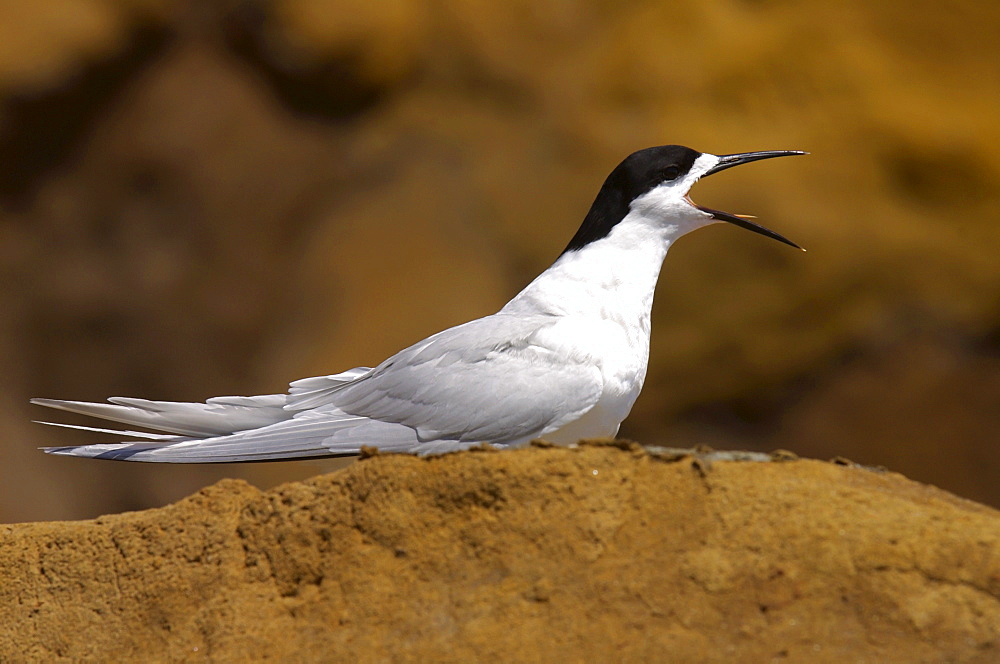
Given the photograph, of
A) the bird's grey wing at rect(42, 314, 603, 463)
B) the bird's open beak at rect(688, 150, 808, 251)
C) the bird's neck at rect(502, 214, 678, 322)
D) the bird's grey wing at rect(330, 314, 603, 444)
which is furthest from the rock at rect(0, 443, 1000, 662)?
the bird's open beak at rect(688, 150, 808, 251)

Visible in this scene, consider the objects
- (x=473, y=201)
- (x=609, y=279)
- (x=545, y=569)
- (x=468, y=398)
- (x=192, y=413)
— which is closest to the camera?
(x=545, y=569)

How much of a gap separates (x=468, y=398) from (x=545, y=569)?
4.54 ft

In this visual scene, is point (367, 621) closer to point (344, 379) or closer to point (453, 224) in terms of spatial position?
point (344, 379)

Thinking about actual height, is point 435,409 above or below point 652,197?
below

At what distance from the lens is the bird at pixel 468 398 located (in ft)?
12.7

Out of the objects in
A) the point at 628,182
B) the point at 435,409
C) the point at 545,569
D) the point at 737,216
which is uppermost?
the point at 628,182

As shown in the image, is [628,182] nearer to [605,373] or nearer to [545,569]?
[605,373]

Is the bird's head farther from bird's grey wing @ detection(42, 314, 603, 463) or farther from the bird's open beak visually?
bird's grey wing @ detection(42, 314, 603, 463)

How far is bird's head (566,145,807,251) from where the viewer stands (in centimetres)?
468

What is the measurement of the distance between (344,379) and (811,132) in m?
4.72

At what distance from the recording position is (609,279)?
450 cm

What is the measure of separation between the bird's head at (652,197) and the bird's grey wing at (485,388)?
2.50 ft

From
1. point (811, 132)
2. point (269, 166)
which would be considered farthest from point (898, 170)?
point (269, 166)

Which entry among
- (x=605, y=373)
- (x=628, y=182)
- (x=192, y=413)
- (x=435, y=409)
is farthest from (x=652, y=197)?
(x=192, y=413)
